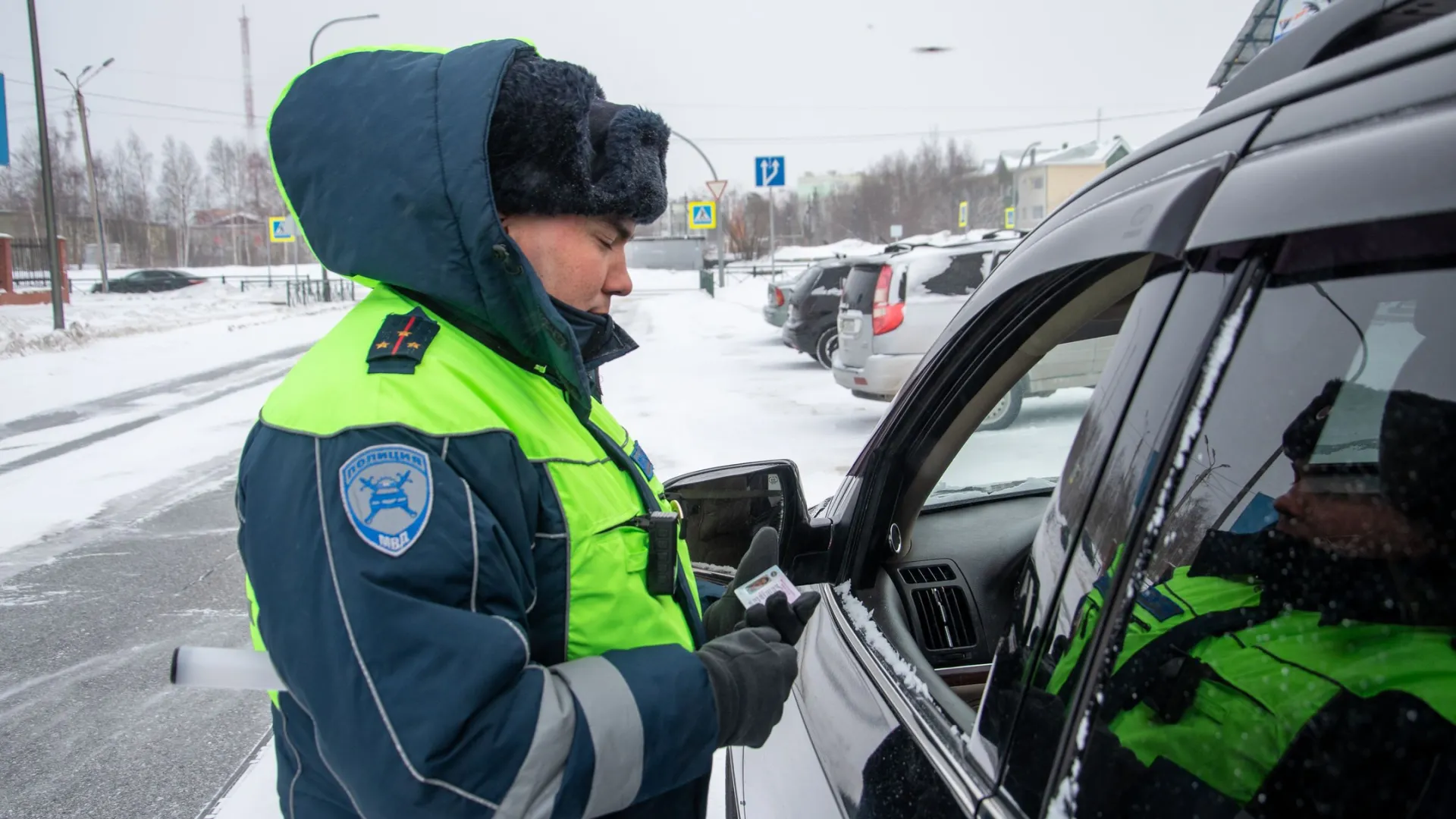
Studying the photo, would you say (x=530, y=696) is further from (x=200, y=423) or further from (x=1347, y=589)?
(x=200, y=423)

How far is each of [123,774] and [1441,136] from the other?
13.8 feet

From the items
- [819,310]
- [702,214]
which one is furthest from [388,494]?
[702,214]

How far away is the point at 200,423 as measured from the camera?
413 inches

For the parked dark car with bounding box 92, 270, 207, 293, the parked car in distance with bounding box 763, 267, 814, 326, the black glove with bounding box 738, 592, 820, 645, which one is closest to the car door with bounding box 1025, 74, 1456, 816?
Answer: the black glove with bounding box 738, 592, 820, 645

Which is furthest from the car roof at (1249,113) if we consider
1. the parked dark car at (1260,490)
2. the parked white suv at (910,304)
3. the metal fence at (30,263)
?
the metal fence at (30,263)

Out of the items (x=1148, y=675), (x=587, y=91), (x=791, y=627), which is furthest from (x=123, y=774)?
(x=1148, y=675)

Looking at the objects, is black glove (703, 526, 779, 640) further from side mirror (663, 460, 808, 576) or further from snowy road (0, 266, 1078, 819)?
snowy road (0, 266, 1078, 819)

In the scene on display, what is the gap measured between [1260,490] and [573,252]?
96 centimetres

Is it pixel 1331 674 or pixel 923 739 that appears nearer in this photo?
pixel 1331 674

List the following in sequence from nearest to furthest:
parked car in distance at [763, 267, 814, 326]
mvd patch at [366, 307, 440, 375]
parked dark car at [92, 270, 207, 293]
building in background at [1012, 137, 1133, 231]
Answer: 1. mvd patch at [366, 307, 440, 375]
2. parked car in distance at [763, 267, 814, 326]
3. parked dark car at [92, 270, 207, 293]
4. building in background at [1012, 137, 1133, 231]

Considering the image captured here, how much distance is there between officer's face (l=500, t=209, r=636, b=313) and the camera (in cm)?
137

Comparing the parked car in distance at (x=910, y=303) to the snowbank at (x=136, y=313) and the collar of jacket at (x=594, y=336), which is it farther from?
the snowbank at (x=136, y=313)

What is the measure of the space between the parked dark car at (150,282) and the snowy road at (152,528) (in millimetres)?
34863

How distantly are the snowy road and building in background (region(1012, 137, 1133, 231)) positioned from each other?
47.6m
